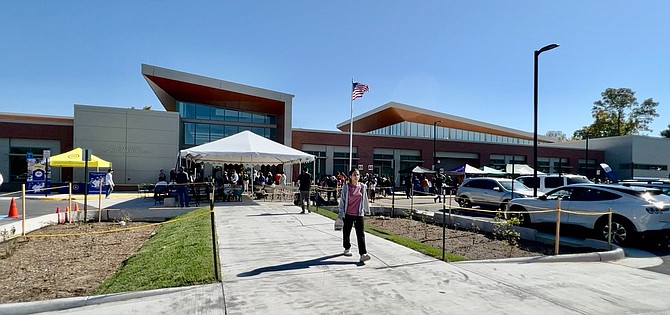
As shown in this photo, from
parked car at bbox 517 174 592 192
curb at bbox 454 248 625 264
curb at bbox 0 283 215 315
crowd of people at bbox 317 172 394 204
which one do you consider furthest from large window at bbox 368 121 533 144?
curb at bbox 0 283 215 315

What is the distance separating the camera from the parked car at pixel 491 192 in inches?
691

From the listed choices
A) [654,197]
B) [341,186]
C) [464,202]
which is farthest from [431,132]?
[654,197]

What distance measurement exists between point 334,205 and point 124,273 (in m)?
11.4

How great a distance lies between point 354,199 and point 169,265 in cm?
333

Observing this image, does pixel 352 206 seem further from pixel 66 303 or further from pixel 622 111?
pixel 622 111

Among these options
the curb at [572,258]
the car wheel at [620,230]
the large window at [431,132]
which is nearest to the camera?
the curb at [572,258]

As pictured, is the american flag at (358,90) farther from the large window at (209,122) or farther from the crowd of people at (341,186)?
the large window at (209,122)

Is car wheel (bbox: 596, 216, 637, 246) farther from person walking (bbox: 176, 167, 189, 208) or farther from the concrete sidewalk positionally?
person walking (bbox: 176, 167, 189, 208)

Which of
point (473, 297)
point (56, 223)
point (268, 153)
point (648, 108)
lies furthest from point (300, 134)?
point (648, 108)

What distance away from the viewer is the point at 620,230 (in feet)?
33.1

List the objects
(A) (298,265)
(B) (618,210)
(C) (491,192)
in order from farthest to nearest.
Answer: (C) (491,192) → (B) (618,210) → (A) (298,265)

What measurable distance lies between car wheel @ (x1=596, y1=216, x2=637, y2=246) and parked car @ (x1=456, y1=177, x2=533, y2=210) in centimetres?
650

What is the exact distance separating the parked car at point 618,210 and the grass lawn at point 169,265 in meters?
7.04

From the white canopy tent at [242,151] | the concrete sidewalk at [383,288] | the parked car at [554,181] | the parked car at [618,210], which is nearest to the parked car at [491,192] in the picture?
the parked car at [554,181]
